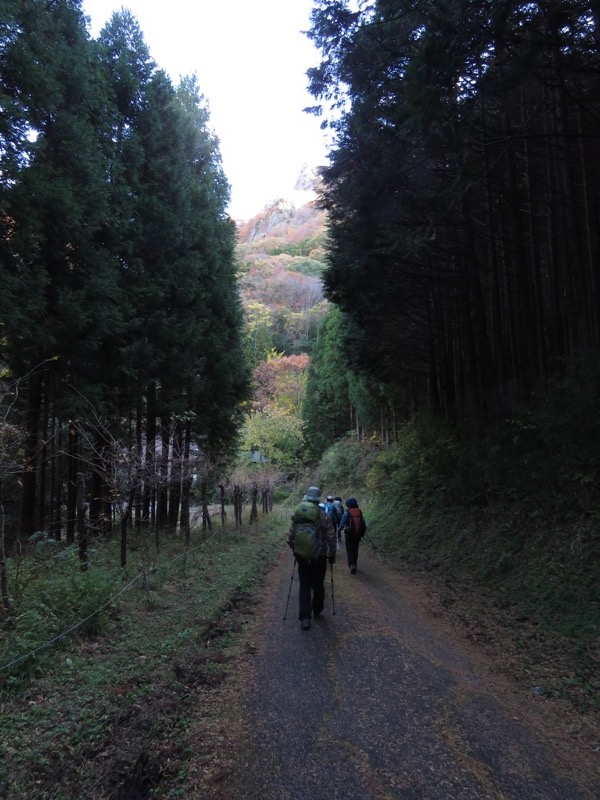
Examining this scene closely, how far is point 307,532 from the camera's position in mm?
6266

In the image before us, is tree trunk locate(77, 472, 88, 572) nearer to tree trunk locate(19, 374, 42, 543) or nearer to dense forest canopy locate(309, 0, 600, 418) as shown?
tree trunk locate(19, 374, 42, 543)

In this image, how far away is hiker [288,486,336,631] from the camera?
616 centimetres

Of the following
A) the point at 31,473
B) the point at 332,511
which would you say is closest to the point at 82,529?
the point at 31,473

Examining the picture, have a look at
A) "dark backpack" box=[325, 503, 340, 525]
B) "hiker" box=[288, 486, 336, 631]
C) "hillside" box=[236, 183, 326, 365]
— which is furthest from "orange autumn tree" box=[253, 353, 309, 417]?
"hiker" box=[288, 486, 336, 631]

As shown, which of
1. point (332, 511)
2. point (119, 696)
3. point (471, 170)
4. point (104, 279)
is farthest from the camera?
point (332, 511)

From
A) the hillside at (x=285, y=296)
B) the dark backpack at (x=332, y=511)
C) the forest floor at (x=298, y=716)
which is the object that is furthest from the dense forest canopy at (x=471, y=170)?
the hillside at (x=285, y=296)

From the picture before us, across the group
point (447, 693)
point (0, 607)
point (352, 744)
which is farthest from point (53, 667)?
point (447, 693)

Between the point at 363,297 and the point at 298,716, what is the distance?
30.3ft

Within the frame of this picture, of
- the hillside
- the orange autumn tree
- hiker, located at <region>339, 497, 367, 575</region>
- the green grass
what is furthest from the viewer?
the hillside

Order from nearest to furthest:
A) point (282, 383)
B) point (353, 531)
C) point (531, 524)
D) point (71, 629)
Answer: point (71, 629), point (531, 524), point (353, 531), point (282, 383)

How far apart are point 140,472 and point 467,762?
6724 mm

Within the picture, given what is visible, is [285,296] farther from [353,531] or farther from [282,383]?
[353,531]

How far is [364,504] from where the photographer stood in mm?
25125

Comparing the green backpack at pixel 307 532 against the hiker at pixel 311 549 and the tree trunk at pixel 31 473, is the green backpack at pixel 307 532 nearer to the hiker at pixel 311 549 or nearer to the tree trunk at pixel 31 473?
the hiker at pixel 311 549
